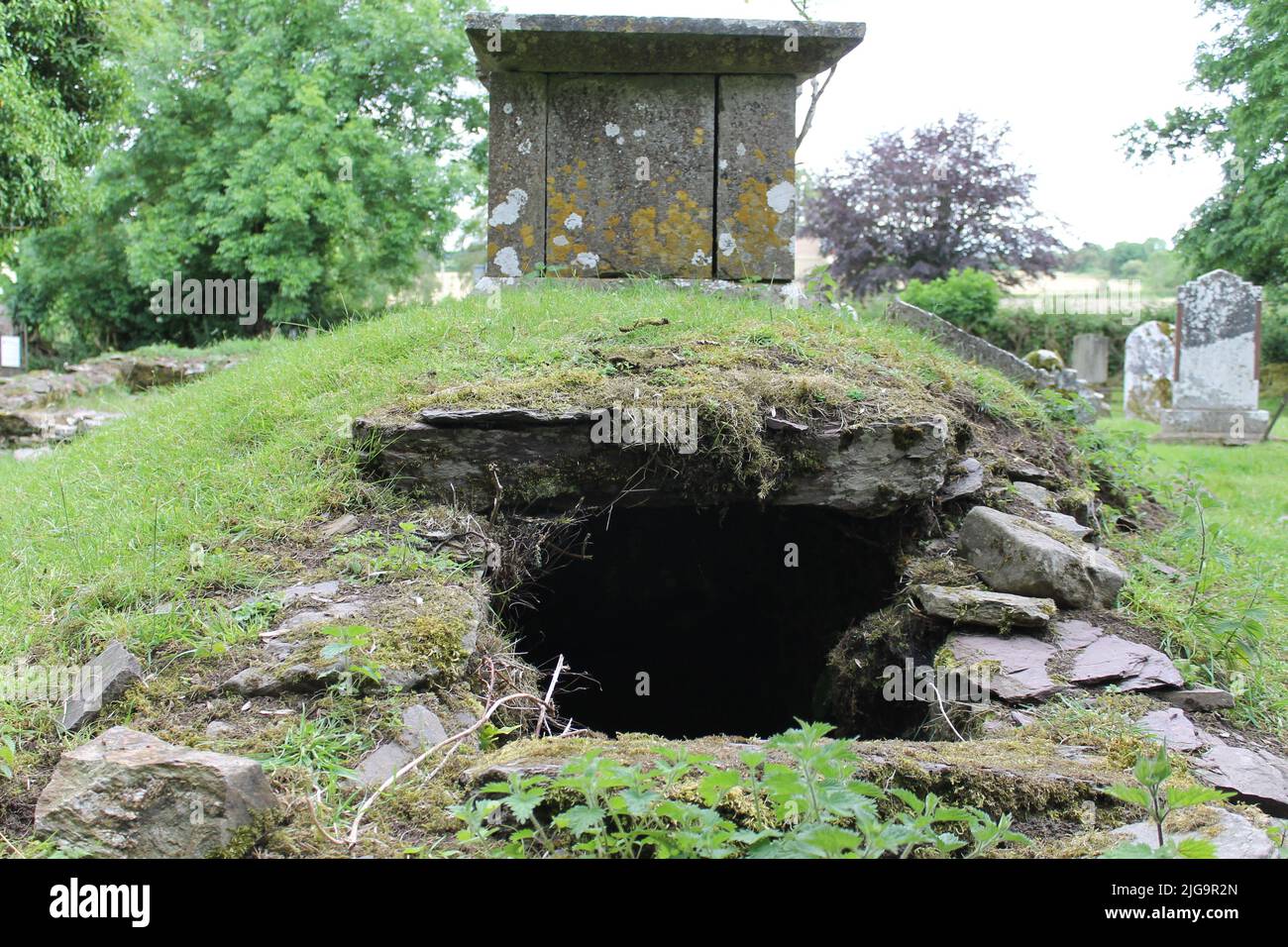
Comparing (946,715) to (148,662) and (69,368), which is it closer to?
(148,662)

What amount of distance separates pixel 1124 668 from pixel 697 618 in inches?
132

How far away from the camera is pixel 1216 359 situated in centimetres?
1366

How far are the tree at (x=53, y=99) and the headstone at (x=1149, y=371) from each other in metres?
17.1

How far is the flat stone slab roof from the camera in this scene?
632 cm

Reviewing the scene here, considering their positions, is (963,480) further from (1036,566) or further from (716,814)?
(716,814)

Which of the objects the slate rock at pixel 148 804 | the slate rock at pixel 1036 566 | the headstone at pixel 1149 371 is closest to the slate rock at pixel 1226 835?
the slate rock at pixel 1036 566

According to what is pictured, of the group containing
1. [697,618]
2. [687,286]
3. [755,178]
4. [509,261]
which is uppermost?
[755,178]

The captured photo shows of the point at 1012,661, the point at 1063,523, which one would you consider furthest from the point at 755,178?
the point at 1012,661

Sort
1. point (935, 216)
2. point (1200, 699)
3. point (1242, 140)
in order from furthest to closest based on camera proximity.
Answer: point (935, 216)
point (1242, 140)
point (1200, 699)

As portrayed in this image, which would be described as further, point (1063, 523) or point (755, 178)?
point (755, 178)

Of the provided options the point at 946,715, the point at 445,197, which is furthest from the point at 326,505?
the point at 445,197

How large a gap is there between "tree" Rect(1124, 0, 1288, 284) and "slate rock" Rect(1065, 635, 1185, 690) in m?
14.1

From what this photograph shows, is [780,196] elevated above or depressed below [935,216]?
below

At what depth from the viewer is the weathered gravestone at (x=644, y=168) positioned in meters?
6.68
